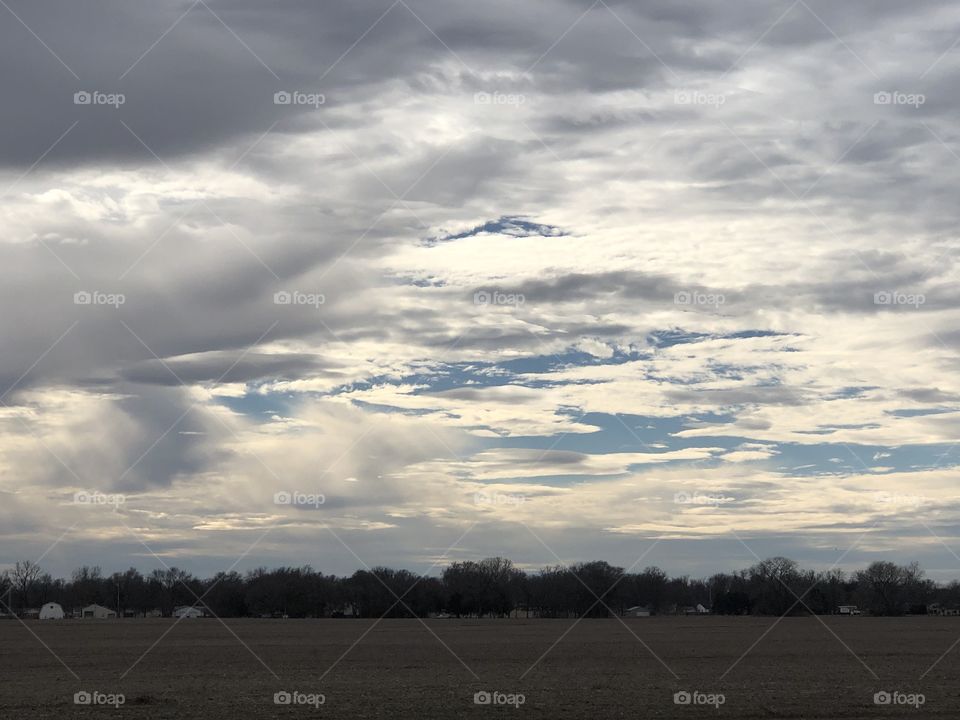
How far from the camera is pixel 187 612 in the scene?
17950 centimetres

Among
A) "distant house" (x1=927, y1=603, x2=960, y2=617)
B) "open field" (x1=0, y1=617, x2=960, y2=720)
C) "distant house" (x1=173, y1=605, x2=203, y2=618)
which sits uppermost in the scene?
"open field" (x1=0, y1=617, x2=960, y2=720)

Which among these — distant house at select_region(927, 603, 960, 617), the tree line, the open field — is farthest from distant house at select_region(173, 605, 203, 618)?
distant house at select_region(927, 603, 960, 617)

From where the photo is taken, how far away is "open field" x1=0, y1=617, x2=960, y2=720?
91.2 feet

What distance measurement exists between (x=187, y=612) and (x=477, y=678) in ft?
500

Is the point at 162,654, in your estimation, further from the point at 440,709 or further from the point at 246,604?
the point at 246,604

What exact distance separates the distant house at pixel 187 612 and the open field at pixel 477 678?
109 meters

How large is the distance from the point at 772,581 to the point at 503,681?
145691 millimetres

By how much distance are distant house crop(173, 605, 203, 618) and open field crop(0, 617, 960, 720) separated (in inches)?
4284

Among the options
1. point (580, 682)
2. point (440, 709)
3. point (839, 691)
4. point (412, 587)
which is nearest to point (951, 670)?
point (839, 691)

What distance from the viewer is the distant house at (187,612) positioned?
174 m

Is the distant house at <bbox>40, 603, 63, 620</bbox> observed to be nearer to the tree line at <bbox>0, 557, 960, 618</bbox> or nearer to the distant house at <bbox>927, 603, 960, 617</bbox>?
the tree line at <bbox>0, 557, 960, 618</bbox>

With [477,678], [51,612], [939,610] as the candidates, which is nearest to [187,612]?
[51,612]

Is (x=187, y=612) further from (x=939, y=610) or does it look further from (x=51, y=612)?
(x=939, y=610)

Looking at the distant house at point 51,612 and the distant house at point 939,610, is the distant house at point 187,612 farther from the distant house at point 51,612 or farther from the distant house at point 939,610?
the distant house at point 939,610
